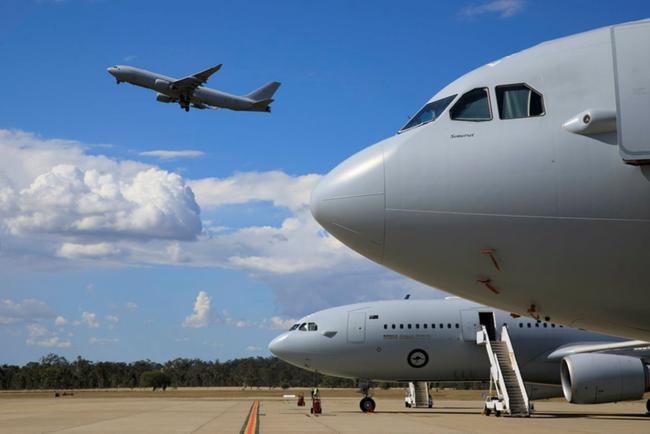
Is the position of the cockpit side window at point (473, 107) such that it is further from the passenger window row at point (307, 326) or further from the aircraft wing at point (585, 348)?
the passenger window row at point (307, 326)

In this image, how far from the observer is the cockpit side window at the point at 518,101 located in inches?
283

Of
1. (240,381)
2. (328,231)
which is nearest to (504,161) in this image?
(328,231)

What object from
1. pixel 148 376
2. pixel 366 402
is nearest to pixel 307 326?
pixel 366 402

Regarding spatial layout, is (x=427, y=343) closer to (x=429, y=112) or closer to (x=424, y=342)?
(x=424, y=342)

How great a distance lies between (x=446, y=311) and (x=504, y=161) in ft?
77.9

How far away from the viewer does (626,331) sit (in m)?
7.84

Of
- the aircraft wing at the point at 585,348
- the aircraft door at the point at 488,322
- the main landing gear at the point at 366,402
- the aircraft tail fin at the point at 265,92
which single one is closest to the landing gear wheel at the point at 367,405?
the main landing gear at the point at 366,402

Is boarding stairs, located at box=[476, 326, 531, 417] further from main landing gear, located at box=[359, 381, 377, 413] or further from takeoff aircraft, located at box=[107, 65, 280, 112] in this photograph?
takeoff aircraft, located at box=[107, 65, 280, 112]

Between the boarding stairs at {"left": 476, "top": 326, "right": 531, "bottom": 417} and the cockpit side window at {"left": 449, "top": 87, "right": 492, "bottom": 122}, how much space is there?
2069cm

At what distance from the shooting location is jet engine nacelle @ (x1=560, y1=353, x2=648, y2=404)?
71.2 feet

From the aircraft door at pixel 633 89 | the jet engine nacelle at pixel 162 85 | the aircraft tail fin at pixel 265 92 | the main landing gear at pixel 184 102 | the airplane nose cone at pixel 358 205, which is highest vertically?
the aircraft tail fin at pixel 265 92

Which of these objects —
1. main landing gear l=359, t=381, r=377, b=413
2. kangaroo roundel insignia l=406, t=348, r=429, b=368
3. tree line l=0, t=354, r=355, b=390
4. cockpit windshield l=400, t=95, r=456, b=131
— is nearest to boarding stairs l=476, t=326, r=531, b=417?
kangaroo roundel insignia l=406, t=348, r=429, b=368

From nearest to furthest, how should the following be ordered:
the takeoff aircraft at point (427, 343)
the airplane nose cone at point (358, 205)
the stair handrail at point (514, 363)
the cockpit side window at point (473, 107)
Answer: the airplane nose cone at point (358, 205) → the cockpit side window at point (473, 107) → the stair handrail at point (514, 363) → the takeoff aircraft at point (427, 343)

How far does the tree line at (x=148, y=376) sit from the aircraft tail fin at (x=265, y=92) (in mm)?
55198
